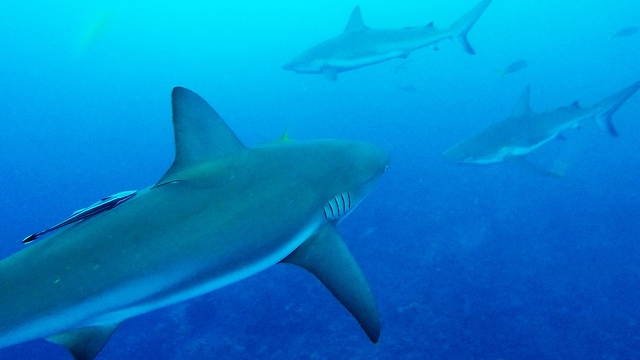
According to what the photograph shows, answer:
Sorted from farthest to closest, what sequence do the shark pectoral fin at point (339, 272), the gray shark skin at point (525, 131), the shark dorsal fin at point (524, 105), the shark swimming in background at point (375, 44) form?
the shark swimming in background at point (375, 44), the shark dorsal fin at point (524, 105), the gray shark skin at point (525, 131), the shark pectoral fin at point (339, 272)

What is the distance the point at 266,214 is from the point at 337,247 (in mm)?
509

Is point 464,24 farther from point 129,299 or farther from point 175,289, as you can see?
point 129,299

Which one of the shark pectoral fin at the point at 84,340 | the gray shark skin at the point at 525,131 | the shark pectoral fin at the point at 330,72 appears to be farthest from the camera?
the shark pectoral fin at the point at 330,72

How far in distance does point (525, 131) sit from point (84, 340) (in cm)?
763

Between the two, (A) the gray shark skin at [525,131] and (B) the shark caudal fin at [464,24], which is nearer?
(A) the gray shark skin at [525,131]

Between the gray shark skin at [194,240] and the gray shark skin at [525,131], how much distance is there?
5.05 metres

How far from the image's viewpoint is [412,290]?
7.20m

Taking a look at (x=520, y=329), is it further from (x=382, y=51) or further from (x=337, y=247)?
(x=382, y=51)

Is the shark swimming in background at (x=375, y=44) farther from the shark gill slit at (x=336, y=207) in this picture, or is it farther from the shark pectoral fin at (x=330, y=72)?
the shark gill slit at (x=336, y=207)

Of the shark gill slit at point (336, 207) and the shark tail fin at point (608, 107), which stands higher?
the shark gill slit at point (336, 207)

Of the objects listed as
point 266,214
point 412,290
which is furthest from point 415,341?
point 266,214

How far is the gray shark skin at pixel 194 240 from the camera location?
176 cm

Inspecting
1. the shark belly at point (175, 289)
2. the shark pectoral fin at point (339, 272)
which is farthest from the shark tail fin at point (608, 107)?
the shark belly at point (175, 289)

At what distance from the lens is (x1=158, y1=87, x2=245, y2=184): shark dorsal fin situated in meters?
2.59
